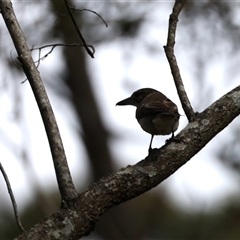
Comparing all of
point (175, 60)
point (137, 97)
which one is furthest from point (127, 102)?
point (175, 60)

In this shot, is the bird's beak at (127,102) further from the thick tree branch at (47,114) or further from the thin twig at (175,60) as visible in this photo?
the thick tree branch at (47,114)

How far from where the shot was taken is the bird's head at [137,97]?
4992 mm

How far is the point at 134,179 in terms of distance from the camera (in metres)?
2.66

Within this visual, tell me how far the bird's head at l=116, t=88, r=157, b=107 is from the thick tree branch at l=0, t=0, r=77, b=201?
2310 mm

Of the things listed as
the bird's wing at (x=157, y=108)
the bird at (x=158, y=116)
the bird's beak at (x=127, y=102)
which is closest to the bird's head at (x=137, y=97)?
the bird's beak at (x=127, y=102)

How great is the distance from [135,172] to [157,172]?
0.12 meters

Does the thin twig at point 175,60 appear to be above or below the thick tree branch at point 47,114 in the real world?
above

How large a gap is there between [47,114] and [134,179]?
22.6 inches

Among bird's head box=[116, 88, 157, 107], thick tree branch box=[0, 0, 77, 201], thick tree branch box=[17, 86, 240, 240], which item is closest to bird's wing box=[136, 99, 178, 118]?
bird's head box=[116, 88, 157, 107]

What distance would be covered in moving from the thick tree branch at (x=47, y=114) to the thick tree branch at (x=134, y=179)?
10 cm

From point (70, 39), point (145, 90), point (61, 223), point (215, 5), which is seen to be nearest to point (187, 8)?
point (215, 5)

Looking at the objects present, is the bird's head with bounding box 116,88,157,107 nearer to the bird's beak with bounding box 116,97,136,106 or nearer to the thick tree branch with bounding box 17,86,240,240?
the bird's beak with bounding box 116,97,136,106

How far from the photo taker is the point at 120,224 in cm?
630

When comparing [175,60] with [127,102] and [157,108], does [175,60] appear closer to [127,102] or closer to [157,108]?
[157,108]
